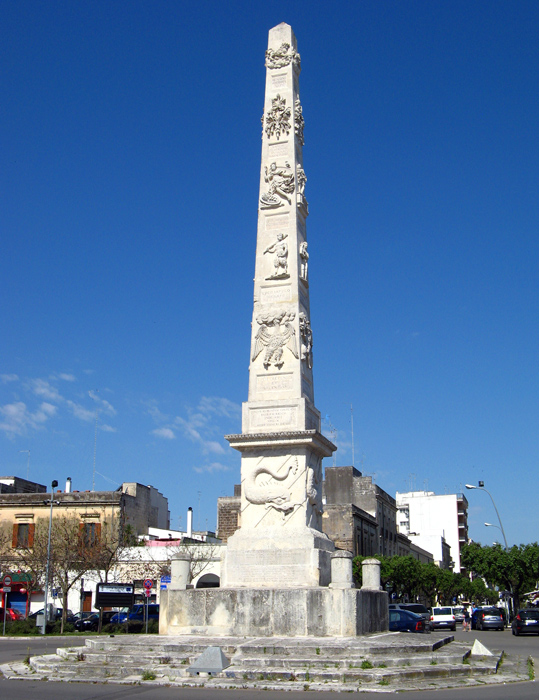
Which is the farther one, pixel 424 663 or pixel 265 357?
pixel 265 357

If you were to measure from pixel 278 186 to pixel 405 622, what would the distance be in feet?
49.2

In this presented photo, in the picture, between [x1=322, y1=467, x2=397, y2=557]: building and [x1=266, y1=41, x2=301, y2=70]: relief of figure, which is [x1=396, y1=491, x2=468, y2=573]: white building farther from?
[x1=266, y1=41, x2=301, y2=70]: relief of figure

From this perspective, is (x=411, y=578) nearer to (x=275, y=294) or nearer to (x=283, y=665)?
(x=275, y=294)

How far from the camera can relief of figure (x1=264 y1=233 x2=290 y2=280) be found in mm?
17734

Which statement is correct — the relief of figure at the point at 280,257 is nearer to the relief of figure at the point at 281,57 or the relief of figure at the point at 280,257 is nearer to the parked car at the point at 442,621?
the relief of figure at the point at 281,57

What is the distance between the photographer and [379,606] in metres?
15.9

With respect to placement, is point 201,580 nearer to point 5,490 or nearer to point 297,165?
point 5,490

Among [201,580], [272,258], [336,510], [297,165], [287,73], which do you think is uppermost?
[287,73]

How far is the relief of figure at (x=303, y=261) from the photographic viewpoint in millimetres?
17969

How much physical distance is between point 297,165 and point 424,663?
11480 millimetres

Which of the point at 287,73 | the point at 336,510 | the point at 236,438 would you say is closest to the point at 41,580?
the point at 336,510

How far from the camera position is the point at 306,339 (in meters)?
17.6

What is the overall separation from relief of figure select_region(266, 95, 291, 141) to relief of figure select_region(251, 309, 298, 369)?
4.60 m

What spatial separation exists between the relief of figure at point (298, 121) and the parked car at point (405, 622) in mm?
15356
